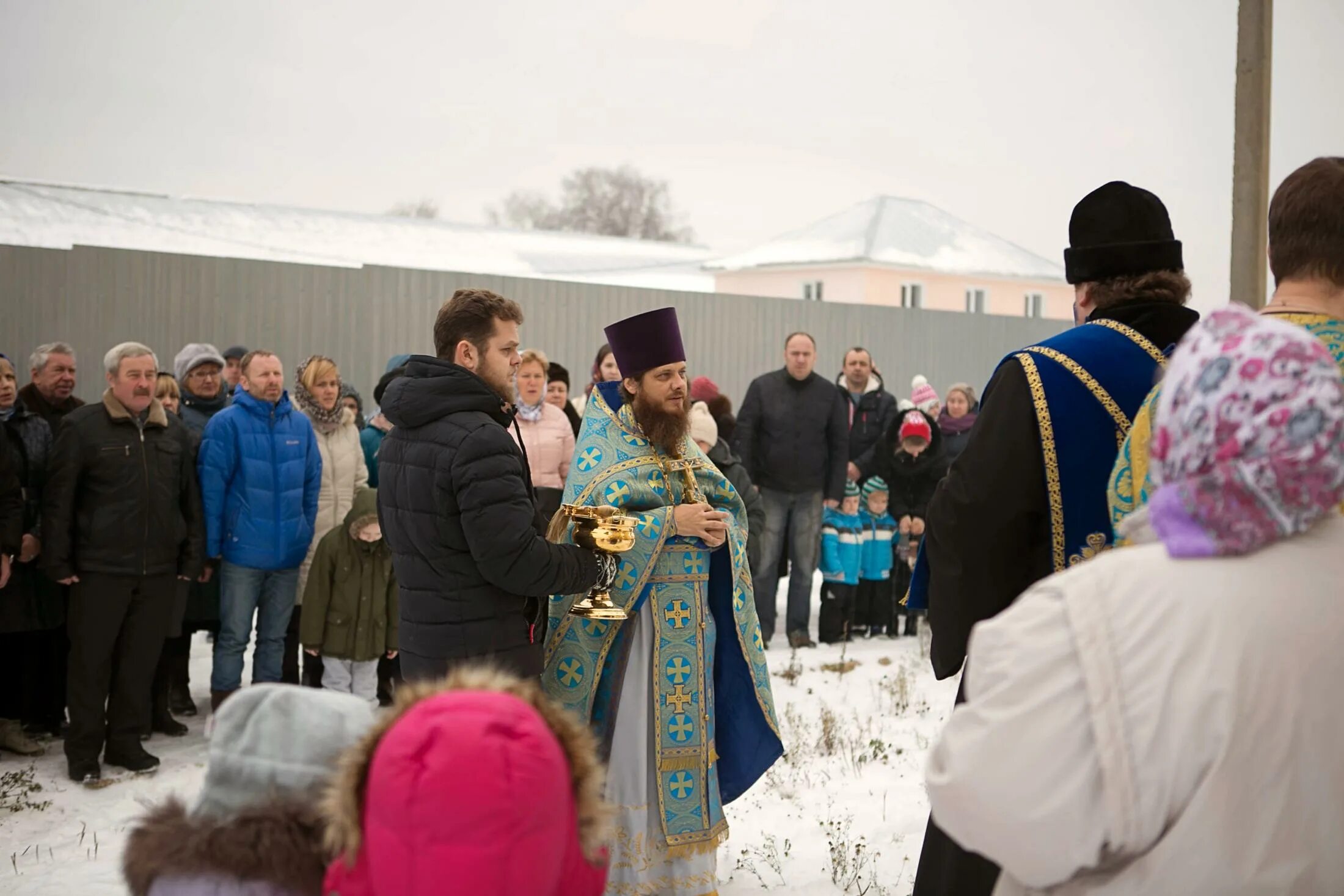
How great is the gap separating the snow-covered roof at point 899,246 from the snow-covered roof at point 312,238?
2269 millimetres

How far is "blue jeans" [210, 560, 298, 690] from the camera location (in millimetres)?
6301

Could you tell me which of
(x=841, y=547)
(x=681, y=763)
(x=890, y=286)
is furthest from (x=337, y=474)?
(x=890, y=286)

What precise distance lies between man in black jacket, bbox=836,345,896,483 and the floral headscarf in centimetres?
795

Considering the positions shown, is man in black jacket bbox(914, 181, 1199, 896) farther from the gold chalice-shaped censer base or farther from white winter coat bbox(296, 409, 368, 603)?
white winter coat bbox(296, 409, 368, 603)

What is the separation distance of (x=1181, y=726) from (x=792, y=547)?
744cm

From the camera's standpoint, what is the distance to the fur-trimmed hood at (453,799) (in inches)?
61.9

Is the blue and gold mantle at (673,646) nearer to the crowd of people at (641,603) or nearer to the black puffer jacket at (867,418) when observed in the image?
the crowd of people at (641,603)

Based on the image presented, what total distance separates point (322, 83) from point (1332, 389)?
3803 cm

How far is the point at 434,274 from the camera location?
482 inches

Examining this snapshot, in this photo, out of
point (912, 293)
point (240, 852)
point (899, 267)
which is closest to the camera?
point (240, 852)

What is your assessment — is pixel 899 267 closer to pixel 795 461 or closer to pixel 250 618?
pixel 795 461

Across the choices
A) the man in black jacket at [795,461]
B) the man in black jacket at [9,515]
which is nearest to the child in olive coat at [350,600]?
the man in black jacket at [9,515]

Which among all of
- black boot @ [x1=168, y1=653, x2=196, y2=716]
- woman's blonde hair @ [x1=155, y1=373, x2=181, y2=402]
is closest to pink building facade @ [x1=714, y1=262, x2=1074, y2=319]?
woman's blonde hair @ [x1=155, y1=373, x2=181, y2=402]

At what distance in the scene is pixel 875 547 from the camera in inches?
360
